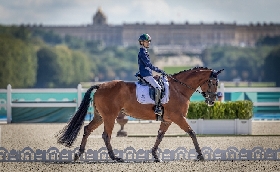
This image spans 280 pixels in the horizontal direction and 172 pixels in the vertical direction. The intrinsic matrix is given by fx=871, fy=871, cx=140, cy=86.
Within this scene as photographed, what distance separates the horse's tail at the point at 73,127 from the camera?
13664mm

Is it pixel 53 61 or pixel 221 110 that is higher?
pixel 53 61

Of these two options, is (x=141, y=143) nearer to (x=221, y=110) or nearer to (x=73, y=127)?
(x=221, y=110)

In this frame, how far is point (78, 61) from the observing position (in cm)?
10269

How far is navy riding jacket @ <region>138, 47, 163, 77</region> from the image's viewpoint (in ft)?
43.9

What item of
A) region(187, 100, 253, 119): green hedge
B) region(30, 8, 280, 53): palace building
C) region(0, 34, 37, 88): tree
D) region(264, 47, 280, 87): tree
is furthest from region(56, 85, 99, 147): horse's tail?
region(30, 8, 280, 53): palace building

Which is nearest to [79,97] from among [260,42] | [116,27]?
[260,42]

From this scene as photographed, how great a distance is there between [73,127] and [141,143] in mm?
3823

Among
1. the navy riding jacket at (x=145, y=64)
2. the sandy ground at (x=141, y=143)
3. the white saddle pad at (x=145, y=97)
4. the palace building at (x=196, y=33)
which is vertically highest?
the palace building at (x=196, y=33)

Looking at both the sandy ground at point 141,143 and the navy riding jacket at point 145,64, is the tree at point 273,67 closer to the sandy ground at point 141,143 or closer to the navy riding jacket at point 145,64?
the sandy ground at point 141,143

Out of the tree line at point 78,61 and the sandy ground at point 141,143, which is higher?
the tree line at point 78,61

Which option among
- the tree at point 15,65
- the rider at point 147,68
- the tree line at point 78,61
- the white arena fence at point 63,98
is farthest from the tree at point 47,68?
the rider at point 147,68

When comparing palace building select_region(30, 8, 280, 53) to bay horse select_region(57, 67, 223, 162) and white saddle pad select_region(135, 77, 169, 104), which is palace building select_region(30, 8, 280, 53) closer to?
bay horse select_region(57, 67, 223, 162)

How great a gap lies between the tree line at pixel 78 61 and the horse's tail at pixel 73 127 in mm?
50521

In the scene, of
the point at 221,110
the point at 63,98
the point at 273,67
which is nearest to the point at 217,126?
the point at 221,110
